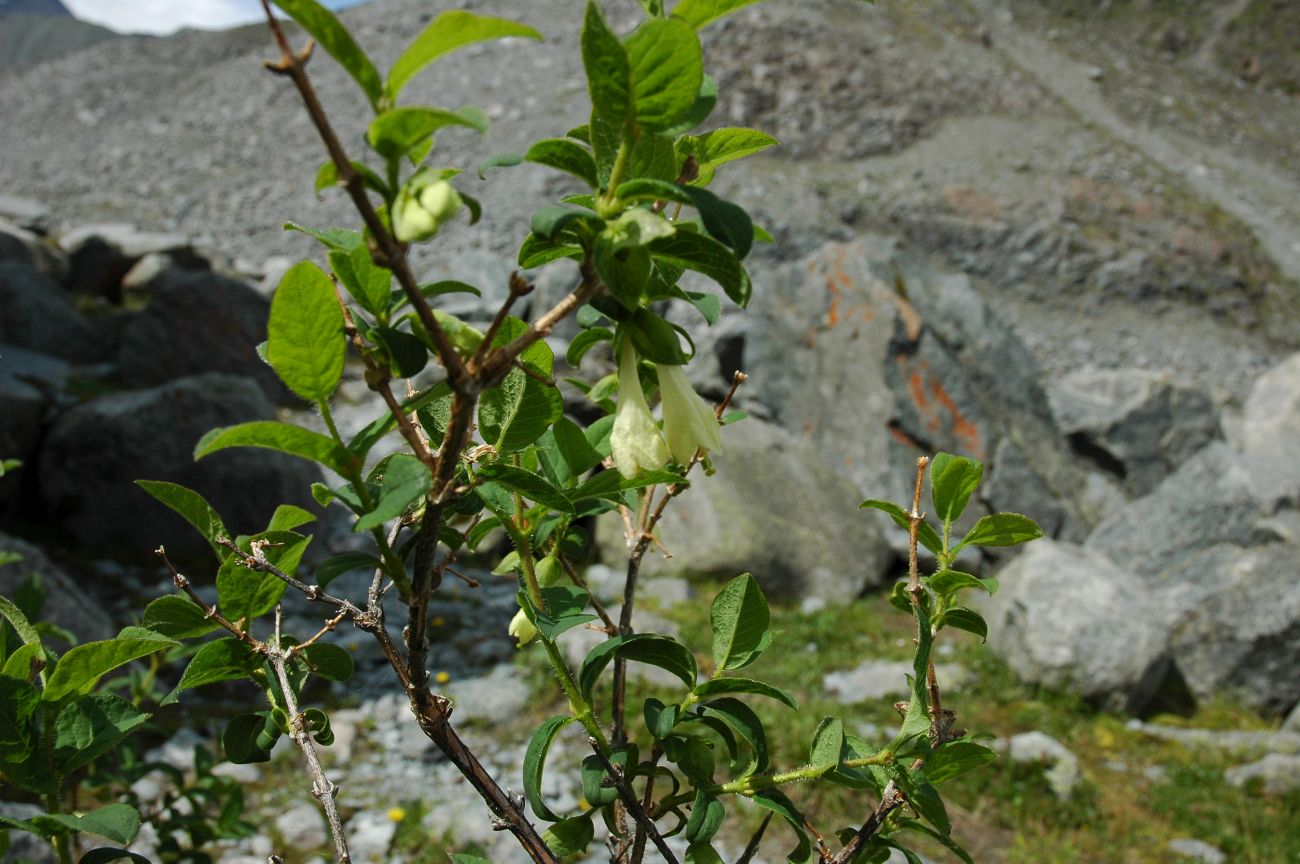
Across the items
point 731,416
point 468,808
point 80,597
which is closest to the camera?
point 731,416

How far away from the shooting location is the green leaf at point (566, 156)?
0.50 metres

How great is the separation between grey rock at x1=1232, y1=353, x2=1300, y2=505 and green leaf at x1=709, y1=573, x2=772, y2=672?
5048mm

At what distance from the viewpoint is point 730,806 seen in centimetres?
248

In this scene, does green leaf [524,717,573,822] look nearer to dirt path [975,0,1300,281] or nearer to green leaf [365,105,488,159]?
green leaf [365,105,488,159]

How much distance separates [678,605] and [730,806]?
1.32 metres

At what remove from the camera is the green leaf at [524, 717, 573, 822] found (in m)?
0.60

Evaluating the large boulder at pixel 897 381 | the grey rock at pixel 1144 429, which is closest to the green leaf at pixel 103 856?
the large boulder at pixel 897 381

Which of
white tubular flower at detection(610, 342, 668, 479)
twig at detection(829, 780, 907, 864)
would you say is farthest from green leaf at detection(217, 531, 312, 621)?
twig at detection(829, 780, 907, 864)

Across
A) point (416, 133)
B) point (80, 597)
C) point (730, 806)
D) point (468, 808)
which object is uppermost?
point (416, 133)

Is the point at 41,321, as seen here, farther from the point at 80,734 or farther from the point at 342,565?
the point at 342,565

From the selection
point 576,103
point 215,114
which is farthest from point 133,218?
point 576,103

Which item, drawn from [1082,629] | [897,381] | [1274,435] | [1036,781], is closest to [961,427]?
[897,381]

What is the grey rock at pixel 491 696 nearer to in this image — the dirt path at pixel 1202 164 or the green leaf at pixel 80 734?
the green leaf at pixel 80 734

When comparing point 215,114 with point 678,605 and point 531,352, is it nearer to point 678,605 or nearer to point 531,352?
point 678,605
